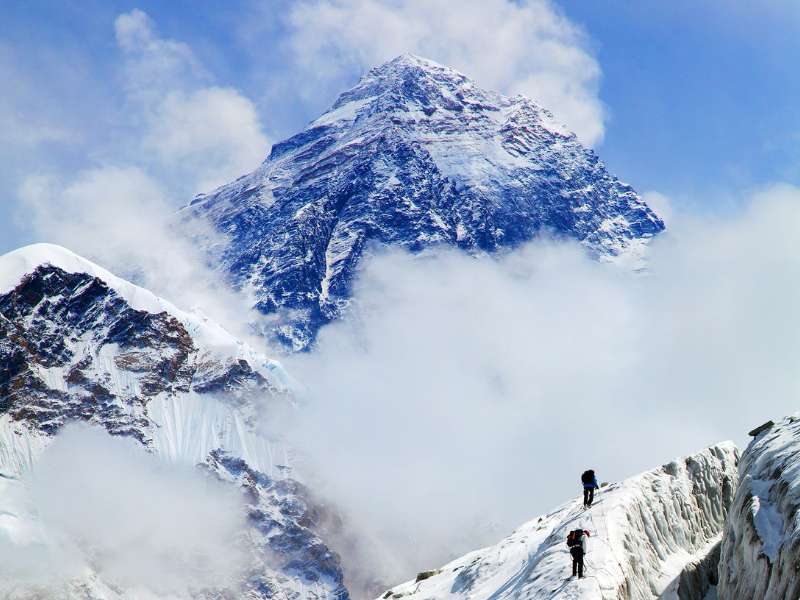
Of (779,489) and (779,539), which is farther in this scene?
(779,489)

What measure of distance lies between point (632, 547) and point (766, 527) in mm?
7301

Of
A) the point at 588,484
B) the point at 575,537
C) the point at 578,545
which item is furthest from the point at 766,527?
the point at 588,484

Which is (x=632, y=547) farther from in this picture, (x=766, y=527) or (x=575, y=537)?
(x=575, y=537)

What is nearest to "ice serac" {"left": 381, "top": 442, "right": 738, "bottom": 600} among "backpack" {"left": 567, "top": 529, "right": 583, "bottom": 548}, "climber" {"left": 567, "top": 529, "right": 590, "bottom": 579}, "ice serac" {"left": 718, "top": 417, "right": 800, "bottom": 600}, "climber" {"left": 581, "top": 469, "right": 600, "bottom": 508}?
"climber" {"left": 581, "top": 469, "right": 600, "bottom": 508}

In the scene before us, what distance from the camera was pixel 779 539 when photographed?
3766cm

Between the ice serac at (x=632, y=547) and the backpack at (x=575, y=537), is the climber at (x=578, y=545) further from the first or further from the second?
the ice serac at (x=632, y=547)

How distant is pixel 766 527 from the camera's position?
130ft

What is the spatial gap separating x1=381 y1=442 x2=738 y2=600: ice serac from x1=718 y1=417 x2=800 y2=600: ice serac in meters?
3.54

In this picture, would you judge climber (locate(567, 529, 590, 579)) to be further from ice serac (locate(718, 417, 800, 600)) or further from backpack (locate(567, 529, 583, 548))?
ice serac (locate(718, 417, 800, 600))

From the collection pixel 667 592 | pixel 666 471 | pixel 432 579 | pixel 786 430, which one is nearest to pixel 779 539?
pixel 667 592

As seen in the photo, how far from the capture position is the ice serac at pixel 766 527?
117 ft

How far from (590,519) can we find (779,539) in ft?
36.5

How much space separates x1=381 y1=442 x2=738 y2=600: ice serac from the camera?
4100cm

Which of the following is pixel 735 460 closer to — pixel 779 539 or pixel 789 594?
pixel 779 539
